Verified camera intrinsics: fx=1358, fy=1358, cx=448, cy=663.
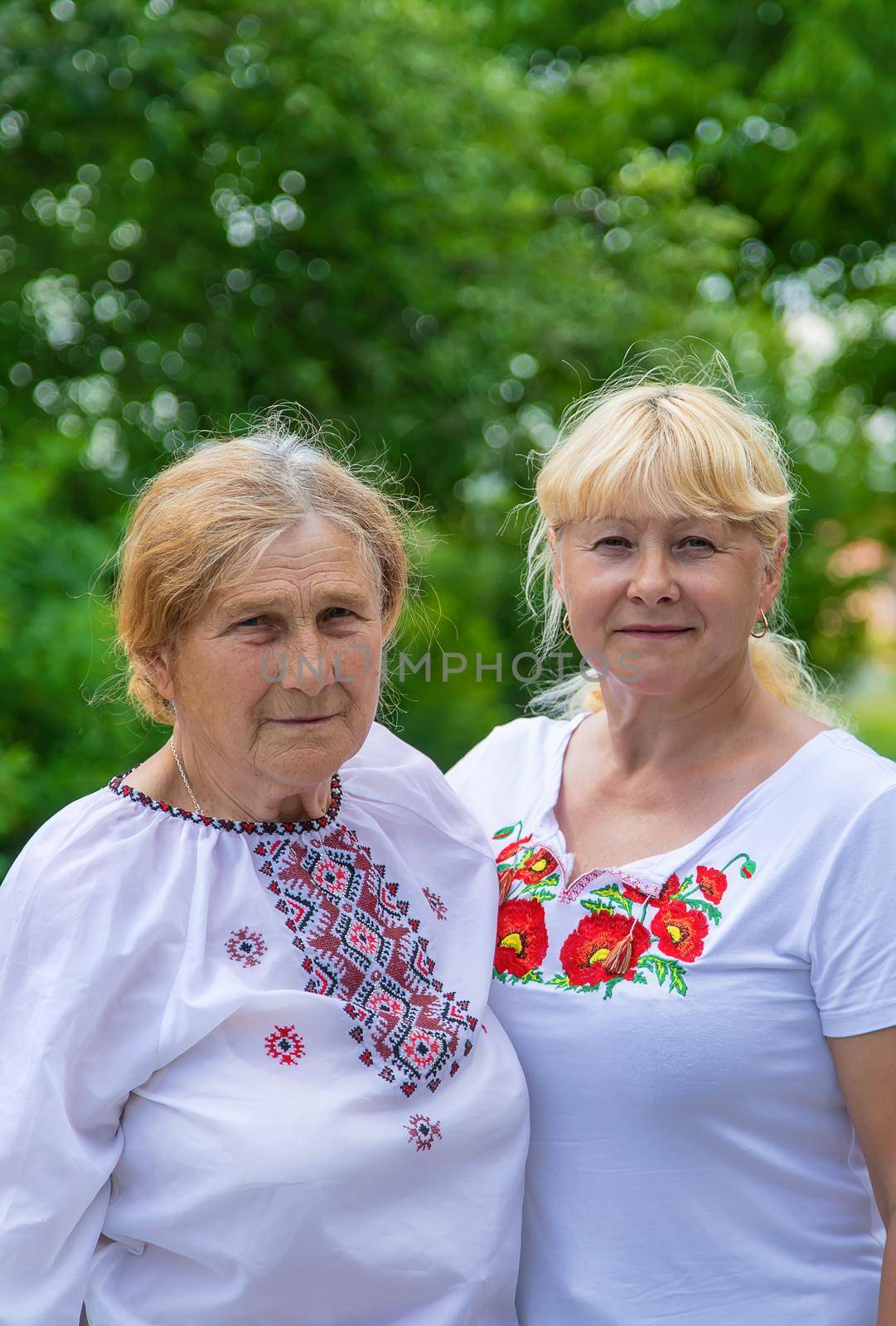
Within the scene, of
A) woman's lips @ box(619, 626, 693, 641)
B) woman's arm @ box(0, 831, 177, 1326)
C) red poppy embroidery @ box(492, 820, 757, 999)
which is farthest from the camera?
woman's lips @ box(619, 626, 693, 641)

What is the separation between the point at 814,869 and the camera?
1.95 meters

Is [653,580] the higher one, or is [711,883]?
[653,580]

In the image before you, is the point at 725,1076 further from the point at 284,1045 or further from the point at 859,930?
the point at 284,1045

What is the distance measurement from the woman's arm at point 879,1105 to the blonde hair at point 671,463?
0.74m

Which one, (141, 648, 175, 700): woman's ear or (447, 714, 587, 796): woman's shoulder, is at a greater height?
(141, 648, 175, 700): woman's ear

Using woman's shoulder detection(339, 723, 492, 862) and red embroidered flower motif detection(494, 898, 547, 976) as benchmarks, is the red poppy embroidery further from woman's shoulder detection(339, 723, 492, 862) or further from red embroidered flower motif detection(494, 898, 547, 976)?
woman's shoulder detection(339, 723, 492, 862)

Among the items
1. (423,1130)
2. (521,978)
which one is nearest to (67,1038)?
(423,1130)

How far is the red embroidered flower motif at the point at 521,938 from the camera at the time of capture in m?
2.13

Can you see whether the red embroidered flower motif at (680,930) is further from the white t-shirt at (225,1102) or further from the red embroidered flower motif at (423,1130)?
the red embroidered flower motif at (423,1130)

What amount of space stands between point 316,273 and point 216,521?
5165mm

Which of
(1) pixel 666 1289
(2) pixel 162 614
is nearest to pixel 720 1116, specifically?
(1) pixel 666 1289

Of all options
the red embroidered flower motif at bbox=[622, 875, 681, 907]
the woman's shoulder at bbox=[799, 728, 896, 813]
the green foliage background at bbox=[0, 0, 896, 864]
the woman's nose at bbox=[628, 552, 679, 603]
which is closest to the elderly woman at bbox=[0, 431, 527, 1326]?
the red embroidered flower motif at bbox=[622, 875, 681, 907]

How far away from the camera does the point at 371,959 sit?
6.37 ft

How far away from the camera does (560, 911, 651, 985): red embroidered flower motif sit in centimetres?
203
